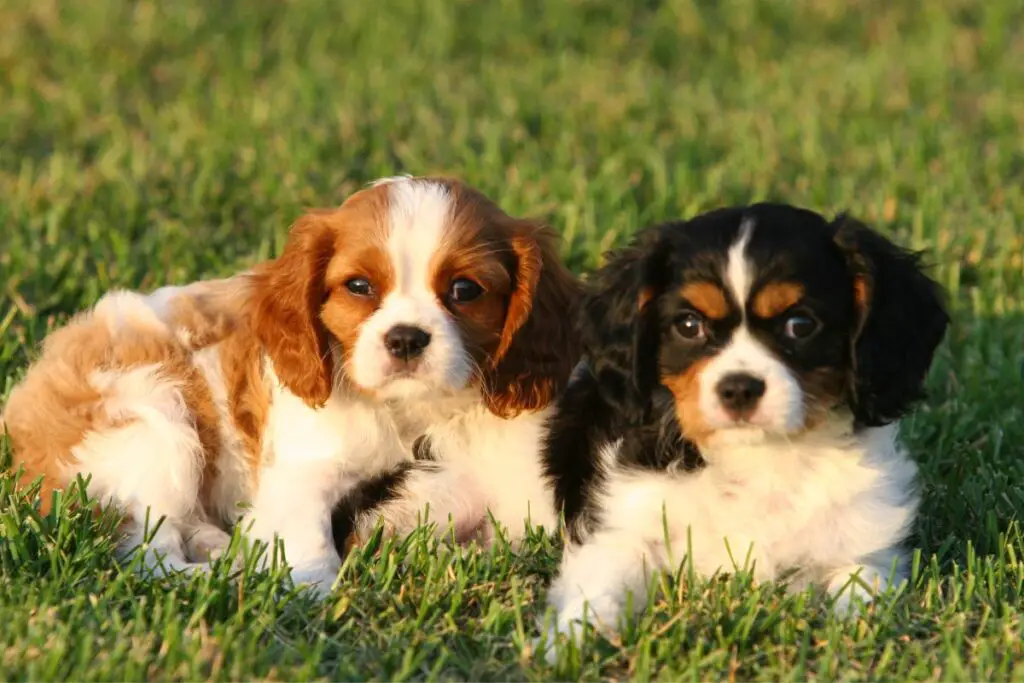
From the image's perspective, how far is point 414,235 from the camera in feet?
15.8

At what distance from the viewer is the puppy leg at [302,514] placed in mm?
4836

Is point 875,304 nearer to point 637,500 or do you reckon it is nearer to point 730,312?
point 730,312

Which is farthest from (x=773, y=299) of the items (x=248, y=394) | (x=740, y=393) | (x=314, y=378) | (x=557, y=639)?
(x=248, y=394)

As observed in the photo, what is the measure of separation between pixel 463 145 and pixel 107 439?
13.9ft

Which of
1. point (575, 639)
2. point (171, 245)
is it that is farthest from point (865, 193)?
point (575, 639)

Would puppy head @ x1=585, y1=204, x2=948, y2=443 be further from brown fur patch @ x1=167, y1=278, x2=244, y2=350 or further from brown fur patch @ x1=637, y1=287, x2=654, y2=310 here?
brown fur patch @ x1=167, y1=278, x2=244, y2=350

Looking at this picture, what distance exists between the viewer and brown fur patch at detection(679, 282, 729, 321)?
428 centimetres

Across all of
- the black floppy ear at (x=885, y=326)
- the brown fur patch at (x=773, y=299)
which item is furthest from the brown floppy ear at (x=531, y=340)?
the black floppy ear at (x=885, y=326)

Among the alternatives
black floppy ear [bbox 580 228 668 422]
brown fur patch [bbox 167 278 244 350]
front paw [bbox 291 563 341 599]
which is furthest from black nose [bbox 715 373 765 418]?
brown fur patch [bbox 167 278 244 350]

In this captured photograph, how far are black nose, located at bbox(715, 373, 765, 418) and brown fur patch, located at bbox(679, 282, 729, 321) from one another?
21cm

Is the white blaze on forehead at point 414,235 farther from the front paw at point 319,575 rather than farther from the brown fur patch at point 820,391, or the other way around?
the brown fur patch at point 820,391

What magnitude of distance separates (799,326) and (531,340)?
3.41 feet

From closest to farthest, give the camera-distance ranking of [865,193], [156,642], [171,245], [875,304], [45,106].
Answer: [156,642] < [875,304] < [171,245] < [865,193] < [45,106]

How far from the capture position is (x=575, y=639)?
421cm
